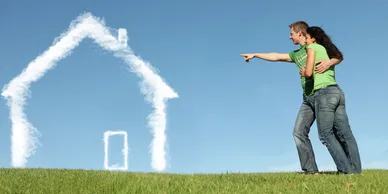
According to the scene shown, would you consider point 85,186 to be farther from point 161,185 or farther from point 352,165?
point 352,165

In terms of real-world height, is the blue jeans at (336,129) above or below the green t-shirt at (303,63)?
below

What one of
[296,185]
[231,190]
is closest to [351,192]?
[296,185]

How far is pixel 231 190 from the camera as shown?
288 inches

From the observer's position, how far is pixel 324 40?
10.5 m

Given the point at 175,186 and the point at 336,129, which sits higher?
the point at 336,129

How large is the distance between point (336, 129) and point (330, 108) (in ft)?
2.13

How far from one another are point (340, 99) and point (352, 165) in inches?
56.0

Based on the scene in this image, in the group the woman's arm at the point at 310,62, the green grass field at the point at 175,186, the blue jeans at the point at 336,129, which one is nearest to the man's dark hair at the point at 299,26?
the woman's arm at the point at 310,62

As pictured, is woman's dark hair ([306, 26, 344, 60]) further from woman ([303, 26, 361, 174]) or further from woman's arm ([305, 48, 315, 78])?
woman's arm ([305, 48, 315, 78])

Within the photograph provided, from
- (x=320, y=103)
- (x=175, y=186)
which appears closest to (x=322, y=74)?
(x=320, y=103)

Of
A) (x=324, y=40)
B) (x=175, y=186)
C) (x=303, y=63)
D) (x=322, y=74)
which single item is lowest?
(x=175, y=186)

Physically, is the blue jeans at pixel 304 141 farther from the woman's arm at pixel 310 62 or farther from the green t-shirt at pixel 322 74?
the woman's arm at pixel 310 62

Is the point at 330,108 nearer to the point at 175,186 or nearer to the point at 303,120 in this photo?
the point at 303,120

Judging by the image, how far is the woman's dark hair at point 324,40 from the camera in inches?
408
